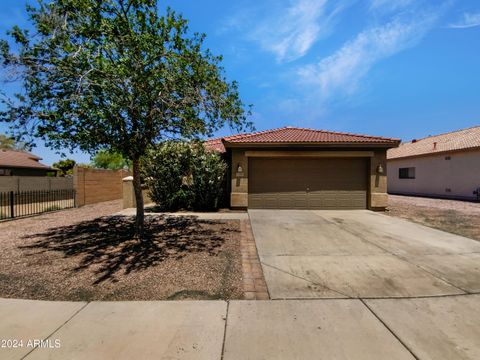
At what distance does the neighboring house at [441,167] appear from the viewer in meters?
17.3

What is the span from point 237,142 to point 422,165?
1711 centimetres

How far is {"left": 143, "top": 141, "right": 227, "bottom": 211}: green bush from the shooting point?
37.2 ft

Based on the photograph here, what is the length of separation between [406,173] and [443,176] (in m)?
3.70

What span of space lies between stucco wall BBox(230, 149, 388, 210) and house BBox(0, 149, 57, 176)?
2219 cm

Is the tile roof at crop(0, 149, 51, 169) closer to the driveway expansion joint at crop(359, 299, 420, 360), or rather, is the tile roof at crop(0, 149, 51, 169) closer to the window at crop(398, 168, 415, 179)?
the driveway expansion joint at crop(359, 299, 420, 360)

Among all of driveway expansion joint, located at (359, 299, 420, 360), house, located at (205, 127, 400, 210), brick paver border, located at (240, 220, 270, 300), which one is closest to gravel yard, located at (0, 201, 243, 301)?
brick paver border, located at (240, 220, 270, 300)

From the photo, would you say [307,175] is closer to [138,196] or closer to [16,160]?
[138,196]

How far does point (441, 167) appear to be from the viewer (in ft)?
63.6

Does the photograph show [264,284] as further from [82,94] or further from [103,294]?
[82,94]

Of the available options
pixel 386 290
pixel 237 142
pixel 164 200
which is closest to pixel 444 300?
pixel 386 290

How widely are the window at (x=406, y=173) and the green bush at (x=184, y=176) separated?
18027 mm

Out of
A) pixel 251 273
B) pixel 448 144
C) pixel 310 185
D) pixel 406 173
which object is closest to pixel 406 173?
pixel 406 173

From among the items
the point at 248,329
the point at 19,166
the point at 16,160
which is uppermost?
the point at 16,160

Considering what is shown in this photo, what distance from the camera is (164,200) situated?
11.6 metres
